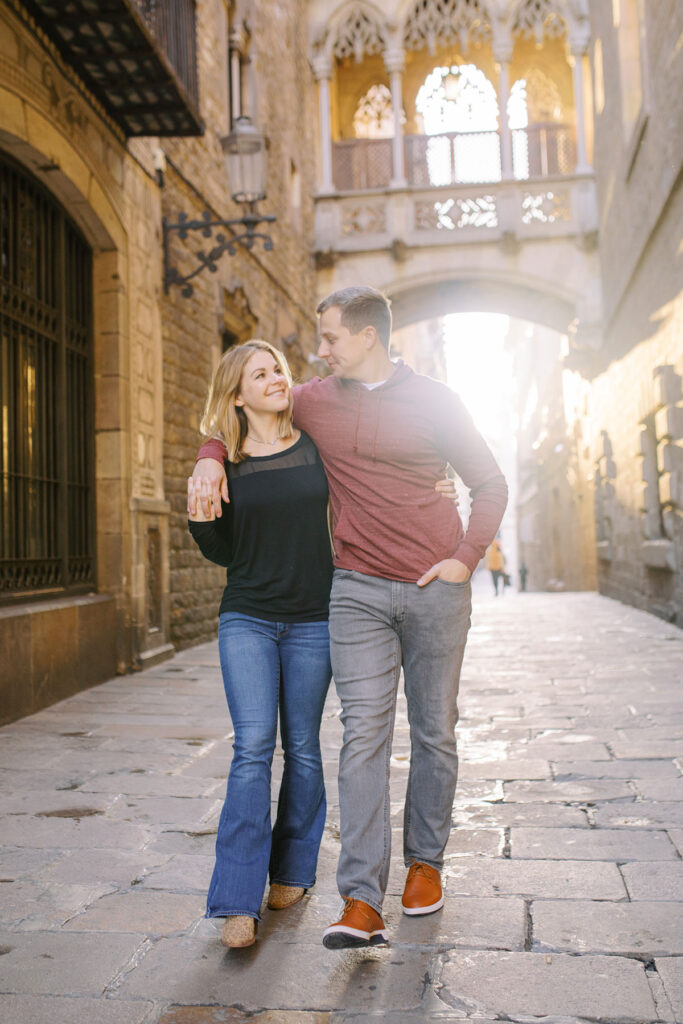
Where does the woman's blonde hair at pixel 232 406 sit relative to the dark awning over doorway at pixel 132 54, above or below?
below

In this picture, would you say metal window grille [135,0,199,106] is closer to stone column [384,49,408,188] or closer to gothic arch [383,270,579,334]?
stone column [384,49,408,188]

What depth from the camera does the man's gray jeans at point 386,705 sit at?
8.65ft

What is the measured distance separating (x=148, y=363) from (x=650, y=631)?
5783 millimetres

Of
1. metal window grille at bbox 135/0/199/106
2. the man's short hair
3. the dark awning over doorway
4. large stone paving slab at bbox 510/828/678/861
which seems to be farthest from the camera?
metal window grille at bbox 135/0/199/106

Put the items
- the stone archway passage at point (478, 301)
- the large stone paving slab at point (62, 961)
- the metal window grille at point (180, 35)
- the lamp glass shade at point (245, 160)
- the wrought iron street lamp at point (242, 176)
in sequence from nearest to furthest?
the large stone paving slab at point (62, 961), the metal window grille at point (180, 35), the wrought iron street lamp at point (242, 176), the lamp glass shade at point (245, 160), the stone archway passage at point (478, 301)

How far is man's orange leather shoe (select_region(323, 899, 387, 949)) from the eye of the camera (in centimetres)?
244

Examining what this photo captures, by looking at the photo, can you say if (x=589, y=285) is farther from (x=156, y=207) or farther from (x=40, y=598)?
(x=40, y=598)

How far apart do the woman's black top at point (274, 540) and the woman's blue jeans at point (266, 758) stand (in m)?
0.05

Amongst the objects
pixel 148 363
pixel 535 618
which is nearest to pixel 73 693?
pixel 148 363

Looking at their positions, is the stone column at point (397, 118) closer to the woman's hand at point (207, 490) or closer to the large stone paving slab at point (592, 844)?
the large stone paving slab at point (592, 844)

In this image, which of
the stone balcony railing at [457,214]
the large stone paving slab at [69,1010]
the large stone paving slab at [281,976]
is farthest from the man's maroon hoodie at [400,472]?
the stone balcony railing at [457,214]

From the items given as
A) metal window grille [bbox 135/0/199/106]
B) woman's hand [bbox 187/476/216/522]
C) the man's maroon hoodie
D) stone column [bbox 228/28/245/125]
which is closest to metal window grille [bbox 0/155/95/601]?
metal window grille [bbox 135/0/199/106]

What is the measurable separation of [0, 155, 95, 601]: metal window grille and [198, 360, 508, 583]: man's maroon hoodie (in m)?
4.00

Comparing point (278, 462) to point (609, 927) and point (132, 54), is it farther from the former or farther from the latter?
point (132, 54)
